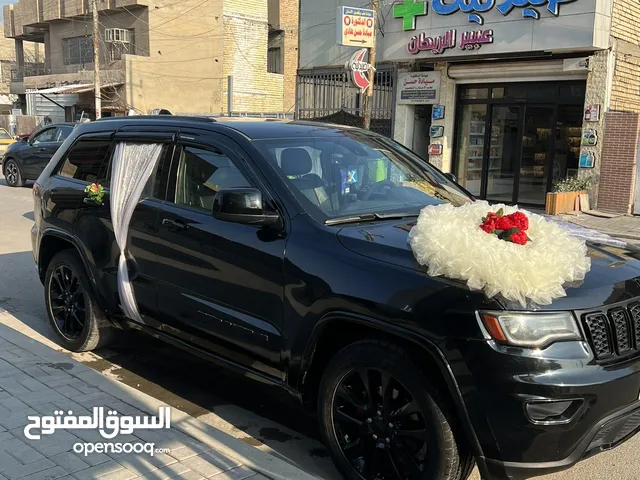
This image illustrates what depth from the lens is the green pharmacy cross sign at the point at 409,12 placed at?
15758 millimetres

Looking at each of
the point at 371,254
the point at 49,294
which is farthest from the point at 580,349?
the point at 49,294

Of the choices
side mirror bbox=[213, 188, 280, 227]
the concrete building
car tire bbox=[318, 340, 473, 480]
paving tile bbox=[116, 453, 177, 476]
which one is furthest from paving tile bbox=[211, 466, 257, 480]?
the concrete building

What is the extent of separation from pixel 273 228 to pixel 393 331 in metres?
0.97

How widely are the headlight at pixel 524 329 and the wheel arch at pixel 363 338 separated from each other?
256 millimetres

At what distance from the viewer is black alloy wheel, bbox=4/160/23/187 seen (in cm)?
1742

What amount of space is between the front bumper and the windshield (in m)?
1.24

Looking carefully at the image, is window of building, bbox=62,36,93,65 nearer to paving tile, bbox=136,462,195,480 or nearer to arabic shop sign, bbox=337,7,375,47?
arabic shop sign, bbox=337,7,375,47

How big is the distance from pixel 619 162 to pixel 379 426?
1286 cm

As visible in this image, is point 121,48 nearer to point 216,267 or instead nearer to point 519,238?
point 216,267

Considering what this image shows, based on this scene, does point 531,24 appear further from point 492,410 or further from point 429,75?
point 492,410

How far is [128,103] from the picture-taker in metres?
31.5

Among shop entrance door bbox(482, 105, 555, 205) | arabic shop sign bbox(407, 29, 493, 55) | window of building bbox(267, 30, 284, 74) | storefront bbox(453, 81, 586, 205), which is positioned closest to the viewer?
arabic shop sign bbox(407, 29, 493, 55)

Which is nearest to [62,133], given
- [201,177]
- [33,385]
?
[33,385]

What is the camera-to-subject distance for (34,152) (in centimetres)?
1702
